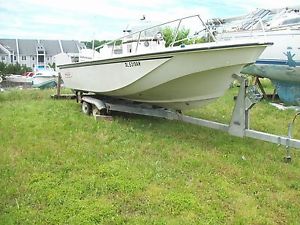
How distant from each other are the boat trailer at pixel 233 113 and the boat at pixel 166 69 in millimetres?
174

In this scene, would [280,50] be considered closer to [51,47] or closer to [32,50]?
[51,47]

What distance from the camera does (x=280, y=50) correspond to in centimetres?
1059

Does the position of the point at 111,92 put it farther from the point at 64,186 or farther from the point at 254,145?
the point at 64,186

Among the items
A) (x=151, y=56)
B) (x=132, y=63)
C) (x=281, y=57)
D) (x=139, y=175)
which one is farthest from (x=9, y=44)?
(x=139, y=175)

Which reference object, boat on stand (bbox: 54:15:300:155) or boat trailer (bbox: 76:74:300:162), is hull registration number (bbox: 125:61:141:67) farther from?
boat trailer (bbox: 76:74:300:162)

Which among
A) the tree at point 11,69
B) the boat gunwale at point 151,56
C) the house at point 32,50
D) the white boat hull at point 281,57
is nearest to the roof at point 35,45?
the house at point 32,50

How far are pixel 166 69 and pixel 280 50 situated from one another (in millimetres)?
5167

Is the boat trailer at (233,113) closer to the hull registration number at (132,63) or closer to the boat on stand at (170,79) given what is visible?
the boat on stand at (170,79)

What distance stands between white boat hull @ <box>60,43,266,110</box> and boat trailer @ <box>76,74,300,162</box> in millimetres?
194

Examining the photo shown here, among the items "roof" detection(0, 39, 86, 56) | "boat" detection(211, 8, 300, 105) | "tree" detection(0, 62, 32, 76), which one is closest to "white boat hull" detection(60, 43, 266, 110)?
"boat" detection(211, 8, 300, 105)

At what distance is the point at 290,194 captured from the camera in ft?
15.7

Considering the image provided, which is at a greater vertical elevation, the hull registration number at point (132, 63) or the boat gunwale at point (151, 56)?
the boat gunwale at point (151, 56)

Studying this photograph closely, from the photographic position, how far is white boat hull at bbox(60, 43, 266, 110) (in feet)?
19.7

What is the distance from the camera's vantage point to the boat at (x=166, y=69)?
6.01 metres
